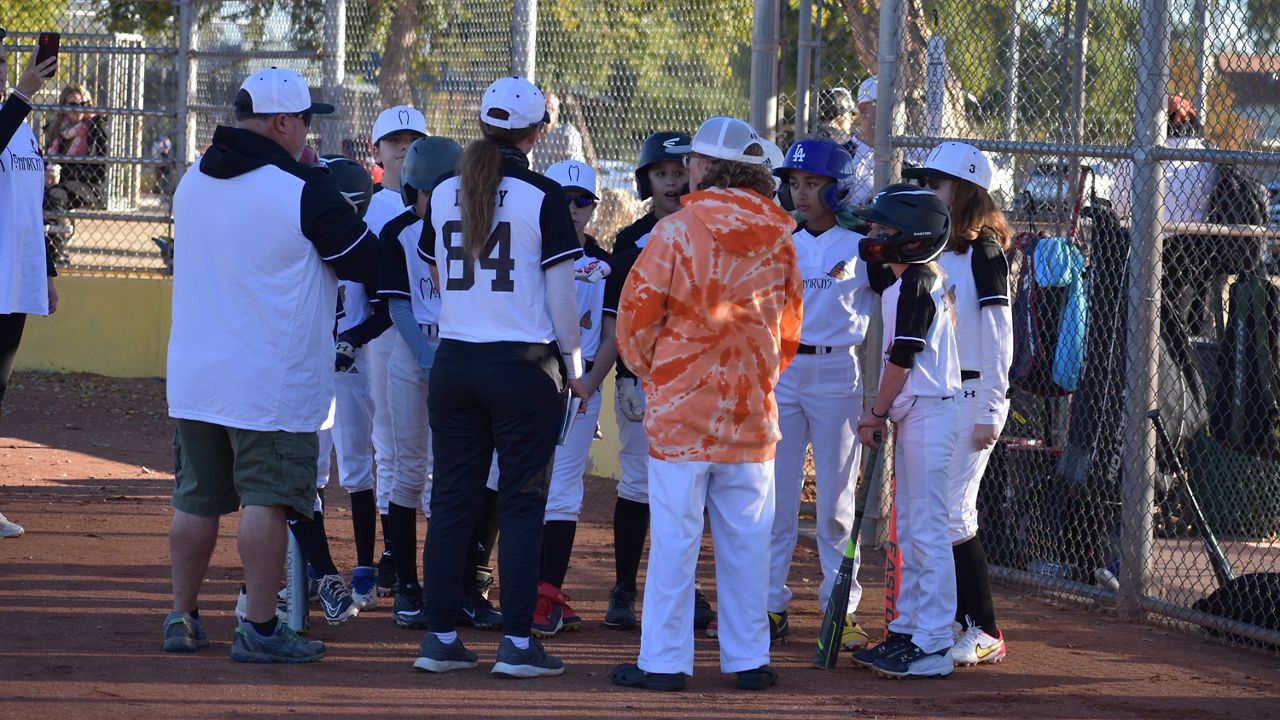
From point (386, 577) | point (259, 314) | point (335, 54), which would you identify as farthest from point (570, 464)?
point (335, 54)

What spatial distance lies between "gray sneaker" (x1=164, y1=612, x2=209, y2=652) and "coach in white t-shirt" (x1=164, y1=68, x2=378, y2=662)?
0.87ft

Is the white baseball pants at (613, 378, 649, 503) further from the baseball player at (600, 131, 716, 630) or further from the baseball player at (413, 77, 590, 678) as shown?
the baseball player at (413, 77, 590, 678)

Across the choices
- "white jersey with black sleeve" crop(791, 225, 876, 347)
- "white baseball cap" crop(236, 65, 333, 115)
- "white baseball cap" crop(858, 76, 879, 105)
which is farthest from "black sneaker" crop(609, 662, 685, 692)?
"white baseball cap" crop(858, 76, 879, 105)

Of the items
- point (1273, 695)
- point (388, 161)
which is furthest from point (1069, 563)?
point (388, 161)

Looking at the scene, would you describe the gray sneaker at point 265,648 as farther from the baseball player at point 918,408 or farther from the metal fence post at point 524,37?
the metal fence post at point 524,37

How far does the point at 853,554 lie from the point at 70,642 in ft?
9.77

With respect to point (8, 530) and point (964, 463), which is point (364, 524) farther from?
point (964, 463)

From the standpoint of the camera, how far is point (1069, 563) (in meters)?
7.20

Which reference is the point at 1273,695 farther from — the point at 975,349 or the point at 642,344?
the point at 642,344

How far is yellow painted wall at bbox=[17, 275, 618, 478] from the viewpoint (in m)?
12.9

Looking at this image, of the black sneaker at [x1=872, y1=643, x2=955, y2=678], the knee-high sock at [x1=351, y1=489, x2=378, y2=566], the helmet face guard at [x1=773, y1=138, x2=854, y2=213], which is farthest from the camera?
the knee-high sock at [x1=351, y1=489, x2=378, y2=566]

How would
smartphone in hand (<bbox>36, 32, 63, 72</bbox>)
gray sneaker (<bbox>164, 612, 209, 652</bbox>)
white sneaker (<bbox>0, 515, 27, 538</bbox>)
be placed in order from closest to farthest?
gray sneaker (<bbox>164, 612, 209, 652</bbox>) < smartphone in hand (<bbox>36, 32, 63, 72</bbox>) < white sneaker (<bbox>0, 515, 27, 538</bbox>)

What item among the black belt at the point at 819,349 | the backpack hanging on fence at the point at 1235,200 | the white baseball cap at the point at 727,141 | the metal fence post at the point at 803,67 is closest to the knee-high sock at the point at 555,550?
the black belt at the point at 819,349

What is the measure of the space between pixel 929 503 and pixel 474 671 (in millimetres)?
1781
